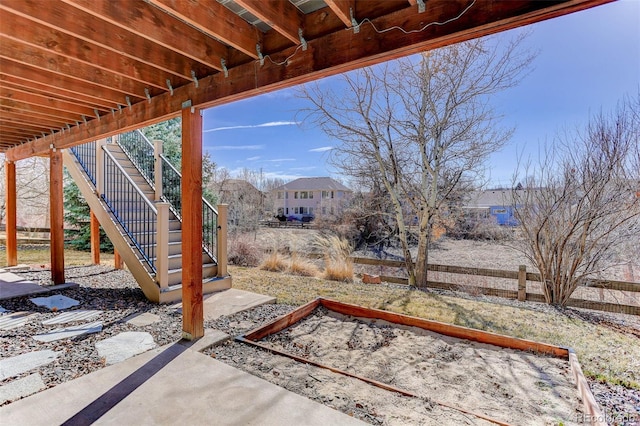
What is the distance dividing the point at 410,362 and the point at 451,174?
5387 mm

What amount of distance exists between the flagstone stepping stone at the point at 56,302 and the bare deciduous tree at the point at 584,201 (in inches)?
292

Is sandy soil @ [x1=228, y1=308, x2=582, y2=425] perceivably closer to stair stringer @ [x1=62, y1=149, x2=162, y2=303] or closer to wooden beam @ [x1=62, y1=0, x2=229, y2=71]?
stair stringer @ [x1=62, y1=149, x2=162, y2=303]

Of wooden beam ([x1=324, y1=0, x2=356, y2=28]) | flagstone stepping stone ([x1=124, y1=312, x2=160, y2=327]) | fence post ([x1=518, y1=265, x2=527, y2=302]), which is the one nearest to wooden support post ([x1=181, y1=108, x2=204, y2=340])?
flagstone stepping stone ([x1=124, y1=312, x2=160, y2=327])

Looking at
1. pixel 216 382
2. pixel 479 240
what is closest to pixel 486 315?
pixel 216 382

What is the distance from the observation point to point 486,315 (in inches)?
165

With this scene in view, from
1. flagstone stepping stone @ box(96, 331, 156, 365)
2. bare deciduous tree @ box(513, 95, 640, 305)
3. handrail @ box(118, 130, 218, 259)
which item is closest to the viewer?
flagstone stepping stone @ box(96, 331, 156, 365)

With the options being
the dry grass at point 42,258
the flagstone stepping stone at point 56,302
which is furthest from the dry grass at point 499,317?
the dry grass at point 42,258

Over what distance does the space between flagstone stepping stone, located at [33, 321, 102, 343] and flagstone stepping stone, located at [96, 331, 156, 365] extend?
39 cm

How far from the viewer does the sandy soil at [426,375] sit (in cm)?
207

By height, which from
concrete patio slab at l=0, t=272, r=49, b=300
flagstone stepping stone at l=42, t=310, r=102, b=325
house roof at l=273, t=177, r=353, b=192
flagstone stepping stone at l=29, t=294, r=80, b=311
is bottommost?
flagstone stepping stone at l=42, t=310, r=102, b=325

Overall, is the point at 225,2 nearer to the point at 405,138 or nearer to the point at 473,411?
the point at 473,411

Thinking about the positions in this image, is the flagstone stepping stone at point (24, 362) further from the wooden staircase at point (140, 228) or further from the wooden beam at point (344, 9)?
the wooden beam at point (344, 9)

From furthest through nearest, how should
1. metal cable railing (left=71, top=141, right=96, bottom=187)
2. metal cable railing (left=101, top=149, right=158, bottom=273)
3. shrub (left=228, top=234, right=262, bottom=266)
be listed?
1. shrub (left=228, top=234, right=262, bottom=266)
2. metal cable railing (left=71, top=141, right=96, bottom=187)
3. metal cable railing (left=101, top=149, right=158, bottom=273)

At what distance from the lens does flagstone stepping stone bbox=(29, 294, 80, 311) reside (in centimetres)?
409
